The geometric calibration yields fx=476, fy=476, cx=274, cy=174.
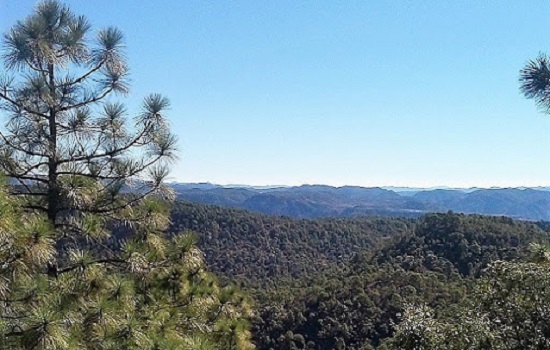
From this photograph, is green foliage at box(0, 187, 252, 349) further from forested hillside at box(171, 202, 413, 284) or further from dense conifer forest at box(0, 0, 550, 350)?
forested hillside at box(171, 202, 413, 284)

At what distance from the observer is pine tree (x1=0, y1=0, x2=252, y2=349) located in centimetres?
333

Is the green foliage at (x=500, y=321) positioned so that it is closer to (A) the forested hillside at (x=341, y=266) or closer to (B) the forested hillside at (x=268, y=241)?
(A) the forested hillside at (x=341, y=266)

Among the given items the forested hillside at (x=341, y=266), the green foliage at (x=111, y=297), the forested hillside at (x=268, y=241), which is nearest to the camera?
the green foliage at (x=111, y=297)

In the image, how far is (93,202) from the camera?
13.5 ft

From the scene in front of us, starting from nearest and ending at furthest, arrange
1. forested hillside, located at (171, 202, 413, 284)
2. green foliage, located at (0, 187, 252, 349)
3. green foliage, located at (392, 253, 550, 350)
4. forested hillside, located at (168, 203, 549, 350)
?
green foliage, located at (0, 187, 252, 349)
green foliage, located at (392, 253, 550, 350)
forested hillside, located at (168, 203, 549, 350)
forested hillside, located at (171, 202, 413, 284)

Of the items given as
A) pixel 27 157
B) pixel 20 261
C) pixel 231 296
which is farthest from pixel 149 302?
pixel 20 261

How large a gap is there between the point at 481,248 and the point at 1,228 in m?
43.1

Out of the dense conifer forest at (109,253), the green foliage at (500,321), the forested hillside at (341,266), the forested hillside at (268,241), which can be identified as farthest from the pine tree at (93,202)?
the forested hillside at (268,241)

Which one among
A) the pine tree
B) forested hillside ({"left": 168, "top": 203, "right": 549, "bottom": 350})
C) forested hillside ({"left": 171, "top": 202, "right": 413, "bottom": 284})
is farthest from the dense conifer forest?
forested hillside ({"left": 171, "top": 202, "right": 413, "bottom": 284})

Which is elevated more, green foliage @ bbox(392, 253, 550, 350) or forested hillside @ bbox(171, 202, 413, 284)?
green foliage @ bbox(392, 253, 550, 350)

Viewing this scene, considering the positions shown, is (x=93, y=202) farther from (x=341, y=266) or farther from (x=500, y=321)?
(x=341, y=266)

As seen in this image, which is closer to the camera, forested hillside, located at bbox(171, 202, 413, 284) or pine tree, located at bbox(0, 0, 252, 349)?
pine tree, located at bbox(0, 0, 252, 349)

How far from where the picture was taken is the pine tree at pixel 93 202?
3326mm

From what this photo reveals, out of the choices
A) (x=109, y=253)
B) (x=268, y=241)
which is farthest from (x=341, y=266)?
(x=109, y=253)
